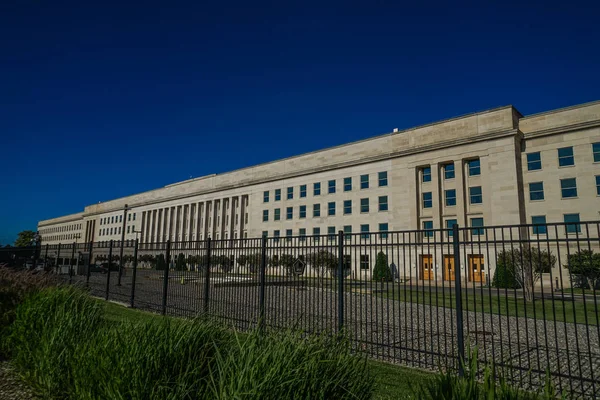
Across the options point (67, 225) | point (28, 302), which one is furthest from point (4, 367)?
point (67, 225)

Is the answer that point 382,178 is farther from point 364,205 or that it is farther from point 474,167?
point 474,167

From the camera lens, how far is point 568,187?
36.4m

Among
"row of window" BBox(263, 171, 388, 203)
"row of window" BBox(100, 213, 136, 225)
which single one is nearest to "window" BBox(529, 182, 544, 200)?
"row of window" BBox(263, 171, 388, 203)

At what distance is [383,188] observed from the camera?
48062mm

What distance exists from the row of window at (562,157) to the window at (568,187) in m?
1.62

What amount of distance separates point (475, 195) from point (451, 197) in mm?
2560

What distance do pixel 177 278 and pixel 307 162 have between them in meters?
44.8

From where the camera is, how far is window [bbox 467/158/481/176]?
4184cm

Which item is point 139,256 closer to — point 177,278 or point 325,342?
point 177,278

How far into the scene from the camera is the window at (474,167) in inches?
1647

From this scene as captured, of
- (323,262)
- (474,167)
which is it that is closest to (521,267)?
(323,262)

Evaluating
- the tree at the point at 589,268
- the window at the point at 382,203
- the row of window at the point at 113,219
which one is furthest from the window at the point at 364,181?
the row of window at the point at 113,219

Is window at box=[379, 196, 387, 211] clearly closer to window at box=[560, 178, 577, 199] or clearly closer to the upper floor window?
the upper floor window

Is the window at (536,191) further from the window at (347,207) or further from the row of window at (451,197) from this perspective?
the window at (347,207)
